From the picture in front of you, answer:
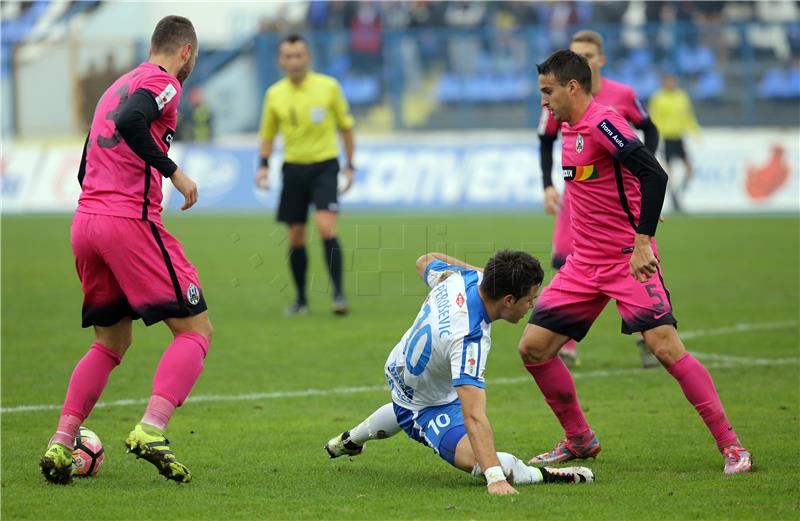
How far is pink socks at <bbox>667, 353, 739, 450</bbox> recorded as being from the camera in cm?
599

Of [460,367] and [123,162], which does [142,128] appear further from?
[460,367]

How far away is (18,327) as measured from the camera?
36.9 ft

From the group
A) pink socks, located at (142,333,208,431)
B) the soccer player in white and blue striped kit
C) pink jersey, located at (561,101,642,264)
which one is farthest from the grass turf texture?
pink jersey, located at (561,101,642,264)

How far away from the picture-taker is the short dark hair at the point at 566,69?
6.06m

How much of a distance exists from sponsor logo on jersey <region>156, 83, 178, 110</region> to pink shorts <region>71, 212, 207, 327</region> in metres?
0.56

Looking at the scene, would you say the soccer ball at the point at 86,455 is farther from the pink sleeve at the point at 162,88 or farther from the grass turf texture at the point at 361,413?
the pink sleeve at the point at 162,88

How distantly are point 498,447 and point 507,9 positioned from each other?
84.1 feet

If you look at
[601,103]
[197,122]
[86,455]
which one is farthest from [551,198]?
[197,122]

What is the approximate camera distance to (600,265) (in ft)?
20.5

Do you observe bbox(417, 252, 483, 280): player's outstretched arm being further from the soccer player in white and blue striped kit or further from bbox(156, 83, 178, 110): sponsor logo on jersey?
bbox(156, 83, 178, 110): sponsor logo on jersey

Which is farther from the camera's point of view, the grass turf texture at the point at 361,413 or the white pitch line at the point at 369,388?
the white pitch line at the point at 369,388

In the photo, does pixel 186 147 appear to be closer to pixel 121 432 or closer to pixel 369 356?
pixel 369 356

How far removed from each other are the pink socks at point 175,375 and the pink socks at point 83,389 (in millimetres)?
382

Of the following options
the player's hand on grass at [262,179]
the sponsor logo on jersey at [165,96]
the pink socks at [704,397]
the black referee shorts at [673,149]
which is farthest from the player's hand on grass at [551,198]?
the black referee shorts at [673,149]
